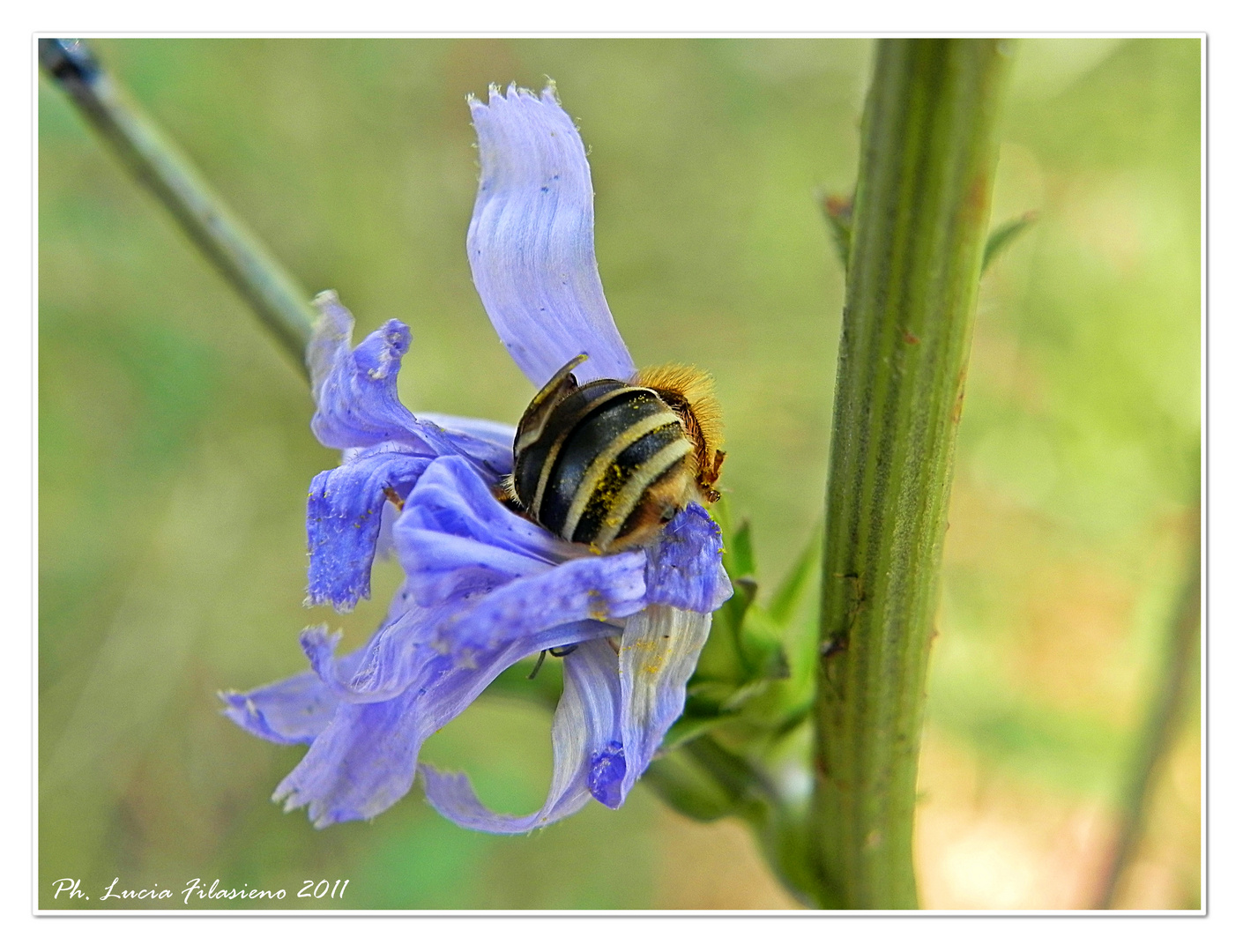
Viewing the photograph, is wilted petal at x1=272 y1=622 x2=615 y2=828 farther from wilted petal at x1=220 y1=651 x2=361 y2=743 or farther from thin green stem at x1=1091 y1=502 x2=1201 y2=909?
thin green stem at x1=1091 y1=502 x2=1201 y2=909

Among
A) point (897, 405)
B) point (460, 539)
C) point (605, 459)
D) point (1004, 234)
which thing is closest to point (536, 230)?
point (605, 459)

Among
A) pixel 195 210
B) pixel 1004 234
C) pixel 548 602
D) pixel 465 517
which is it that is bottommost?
pixel 548 602

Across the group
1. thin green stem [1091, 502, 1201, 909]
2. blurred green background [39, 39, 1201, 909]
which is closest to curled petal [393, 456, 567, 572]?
thin green stem [1091, 502, 1201, 909]

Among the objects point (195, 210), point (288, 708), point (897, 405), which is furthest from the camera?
point (195, 210)

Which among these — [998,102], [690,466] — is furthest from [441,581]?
[998,102]

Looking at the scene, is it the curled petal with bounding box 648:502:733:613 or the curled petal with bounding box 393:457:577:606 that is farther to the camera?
the curled petal with bounding box 648:502:733:613

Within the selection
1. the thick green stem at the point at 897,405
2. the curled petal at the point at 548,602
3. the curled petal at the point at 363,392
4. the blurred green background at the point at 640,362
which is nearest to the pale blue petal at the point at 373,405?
the curled petal at the point at 363,392

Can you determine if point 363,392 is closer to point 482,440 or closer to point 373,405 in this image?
point 373,405
